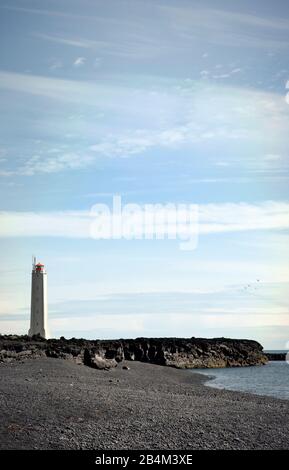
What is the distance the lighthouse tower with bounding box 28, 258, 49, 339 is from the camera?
2798 inches

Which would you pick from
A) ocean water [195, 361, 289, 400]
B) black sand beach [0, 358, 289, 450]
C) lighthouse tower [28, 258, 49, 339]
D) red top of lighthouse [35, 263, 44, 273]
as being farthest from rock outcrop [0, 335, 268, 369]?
black sand beach [0, 358, 289, 450]

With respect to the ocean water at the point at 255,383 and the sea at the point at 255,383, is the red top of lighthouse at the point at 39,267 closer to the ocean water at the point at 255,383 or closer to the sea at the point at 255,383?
the sea at the point at 255,383

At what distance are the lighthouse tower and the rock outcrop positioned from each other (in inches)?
210

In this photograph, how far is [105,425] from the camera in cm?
1811

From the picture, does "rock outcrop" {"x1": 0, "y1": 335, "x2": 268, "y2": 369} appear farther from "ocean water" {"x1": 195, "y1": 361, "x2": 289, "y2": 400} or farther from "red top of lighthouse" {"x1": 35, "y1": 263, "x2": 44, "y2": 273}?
"ocean water" {"x1": 195, "y1": 361, "x2": 289, "y2": 400}

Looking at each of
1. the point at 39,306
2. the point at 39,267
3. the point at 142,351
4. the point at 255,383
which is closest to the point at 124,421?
the point at 255,383

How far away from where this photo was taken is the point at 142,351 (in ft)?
277

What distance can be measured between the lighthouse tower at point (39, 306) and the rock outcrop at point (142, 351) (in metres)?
5.33

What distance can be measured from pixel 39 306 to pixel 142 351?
21.4 meters

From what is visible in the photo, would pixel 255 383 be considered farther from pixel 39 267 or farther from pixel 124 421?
pixel 124 421

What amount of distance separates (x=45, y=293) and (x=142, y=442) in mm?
57366
